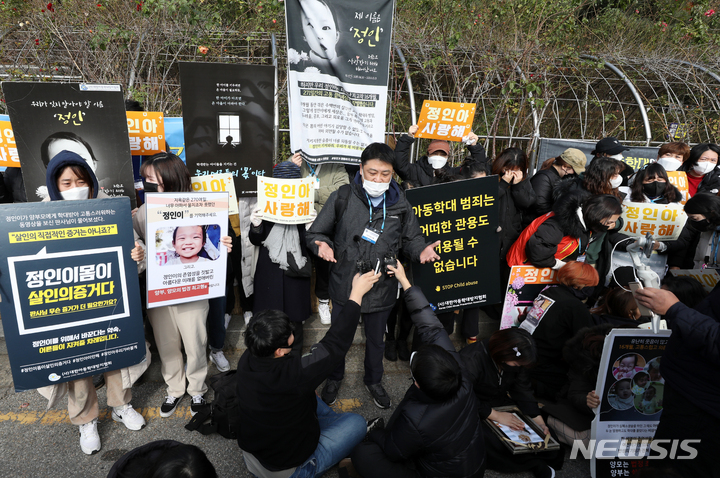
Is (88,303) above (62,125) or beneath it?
beneath

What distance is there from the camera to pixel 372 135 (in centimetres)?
444

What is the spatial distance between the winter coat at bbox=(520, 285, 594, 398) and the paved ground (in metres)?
0.64

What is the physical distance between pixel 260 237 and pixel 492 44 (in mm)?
7214

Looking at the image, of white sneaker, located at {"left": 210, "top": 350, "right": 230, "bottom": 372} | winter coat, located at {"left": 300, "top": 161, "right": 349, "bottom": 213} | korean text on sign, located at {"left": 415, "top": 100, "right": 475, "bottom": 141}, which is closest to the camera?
white sneaker, located at {"left": 210, "top": 350, "right": 230, "bottom": 372}

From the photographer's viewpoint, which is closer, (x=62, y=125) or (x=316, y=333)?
(x=62, y=125)

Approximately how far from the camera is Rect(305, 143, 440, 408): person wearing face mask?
3186 millimetres

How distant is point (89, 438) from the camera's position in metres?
2.91

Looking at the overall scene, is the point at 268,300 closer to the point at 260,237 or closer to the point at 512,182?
the point at 260,237

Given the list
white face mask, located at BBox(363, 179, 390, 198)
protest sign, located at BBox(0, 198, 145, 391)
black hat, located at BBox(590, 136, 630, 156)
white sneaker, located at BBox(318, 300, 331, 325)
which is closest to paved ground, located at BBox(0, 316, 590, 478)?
protest sign, located at BBox(0, 198, 145, 391)

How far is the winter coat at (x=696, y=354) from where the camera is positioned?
2.01m

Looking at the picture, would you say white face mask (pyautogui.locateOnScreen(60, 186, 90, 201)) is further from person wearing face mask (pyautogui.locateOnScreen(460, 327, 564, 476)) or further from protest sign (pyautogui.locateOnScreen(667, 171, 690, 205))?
protest sign (pyautogui.locateOnScreen(667, 171, 690, 205))

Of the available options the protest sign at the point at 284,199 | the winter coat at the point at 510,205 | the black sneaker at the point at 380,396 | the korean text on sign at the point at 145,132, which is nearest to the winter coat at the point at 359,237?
the protest sign at the point at 284,199

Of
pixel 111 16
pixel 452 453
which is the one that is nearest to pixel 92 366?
pixel 452 453

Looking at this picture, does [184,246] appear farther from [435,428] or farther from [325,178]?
[435,428]
